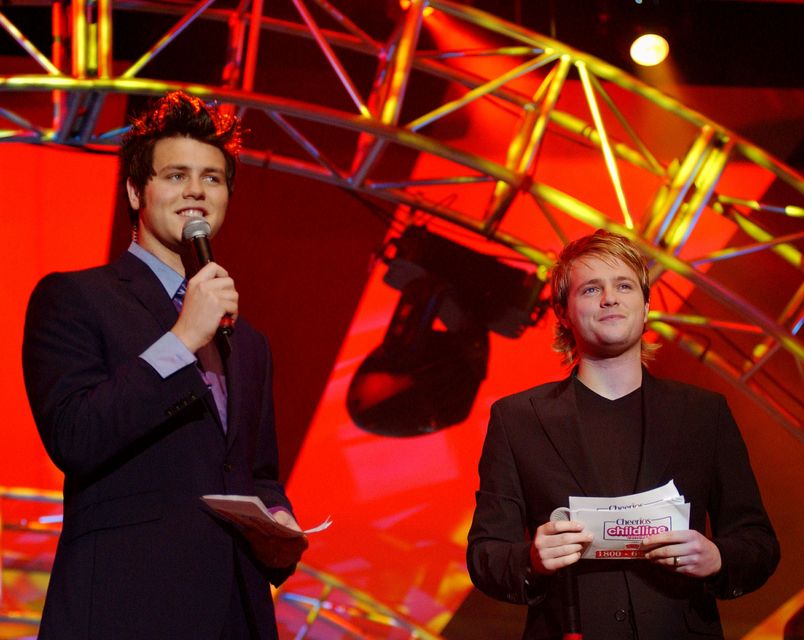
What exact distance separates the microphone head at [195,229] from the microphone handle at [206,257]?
0.04ft

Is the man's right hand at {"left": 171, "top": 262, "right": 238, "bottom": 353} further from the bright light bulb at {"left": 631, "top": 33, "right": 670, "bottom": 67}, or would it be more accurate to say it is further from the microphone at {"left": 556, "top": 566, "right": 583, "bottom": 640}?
the bright light bulb at {"left": 631, "top": 33, "right": 670, "bottom": 67}

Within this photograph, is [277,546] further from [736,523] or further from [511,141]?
[511,141]

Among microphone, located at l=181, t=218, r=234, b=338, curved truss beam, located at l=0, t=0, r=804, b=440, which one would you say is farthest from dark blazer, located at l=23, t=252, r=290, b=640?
curved truss beam, located at l=0, t=0, r=804, b=440

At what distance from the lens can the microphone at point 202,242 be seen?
5.70ft

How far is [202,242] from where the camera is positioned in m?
1.86

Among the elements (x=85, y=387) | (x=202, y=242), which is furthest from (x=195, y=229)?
(x=85, y=387)

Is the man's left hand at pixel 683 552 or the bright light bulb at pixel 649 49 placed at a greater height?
the bright light bulb at pixel 649 49

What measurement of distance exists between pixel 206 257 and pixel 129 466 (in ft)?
1.30

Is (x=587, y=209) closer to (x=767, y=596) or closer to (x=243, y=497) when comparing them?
(x=767, y=596)

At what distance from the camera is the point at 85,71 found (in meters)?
3.93

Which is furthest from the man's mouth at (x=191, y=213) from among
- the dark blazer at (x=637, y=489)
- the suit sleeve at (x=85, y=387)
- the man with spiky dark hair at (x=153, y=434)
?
the dark blazer at (x=637, y=489)

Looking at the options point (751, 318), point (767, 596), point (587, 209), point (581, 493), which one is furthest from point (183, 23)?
point (767, 596)

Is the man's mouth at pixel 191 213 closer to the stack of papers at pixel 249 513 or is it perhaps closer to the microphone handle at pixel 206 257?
the microphone handle at pixel 206 257

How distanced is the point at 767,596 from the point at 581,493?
12.3 feet
